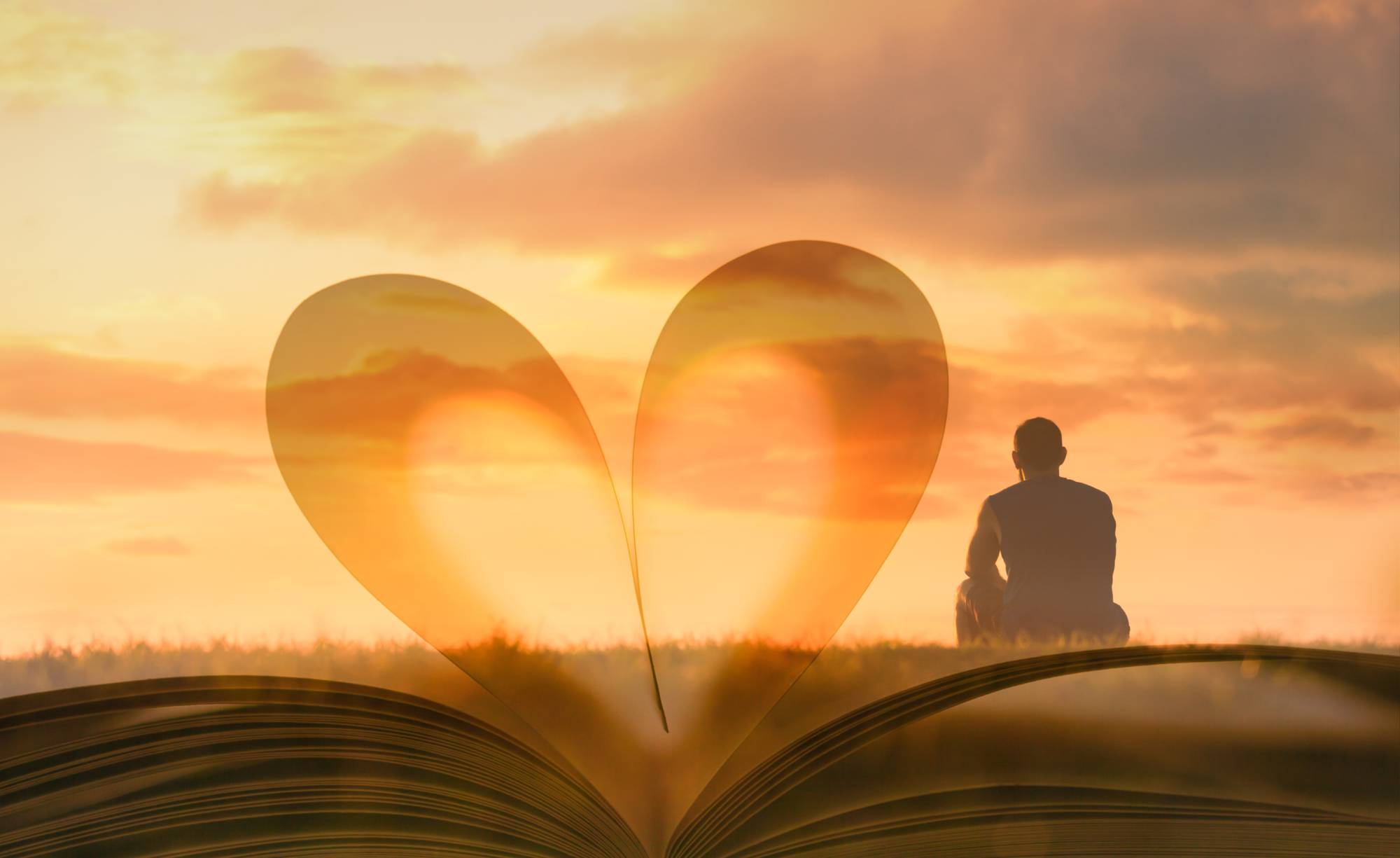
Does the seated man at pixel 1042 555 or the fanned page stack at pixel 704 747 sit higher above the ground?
the seated man at pixel 1042 555

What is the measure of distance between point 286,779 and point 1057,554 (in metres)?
3.05

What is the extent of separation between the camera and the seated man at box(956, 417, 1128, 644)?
13.2 feet

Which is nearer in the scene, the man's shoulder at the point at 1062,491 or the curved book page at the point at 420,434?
the curved book page at the point at 420,434

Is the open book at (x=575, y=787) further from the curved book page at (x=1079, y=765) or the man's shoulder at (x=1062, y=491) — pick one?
the man's shoulder at (x=1062, y=491)

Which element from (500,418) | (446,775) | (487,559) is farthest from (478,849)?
(500,418)

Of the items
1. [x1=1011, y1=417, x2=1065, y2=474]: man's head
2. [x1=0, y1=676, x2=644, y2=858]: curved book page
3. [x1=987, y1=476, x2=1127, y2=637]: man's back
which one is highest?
[x1=1011, y1=417, x2=1065, y2=474]: man's head

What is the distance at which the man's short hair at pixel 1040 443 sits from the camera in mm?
4441

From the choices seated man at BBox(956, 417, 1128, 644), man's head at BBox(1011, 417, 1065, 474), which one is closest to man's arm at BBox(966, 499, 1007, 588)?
seated man at BBox(956, 417, 1128, 644)

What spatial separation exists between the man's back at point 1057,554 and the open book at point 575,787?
2.08 metres

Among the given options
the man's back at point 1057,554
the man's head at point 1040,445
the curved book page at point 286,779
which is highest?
the man's head at point 1040,445

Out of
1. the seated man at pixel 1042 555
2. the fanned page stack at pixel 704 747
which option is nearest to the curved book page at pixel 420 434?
the fanned page stack at pixel 704 747

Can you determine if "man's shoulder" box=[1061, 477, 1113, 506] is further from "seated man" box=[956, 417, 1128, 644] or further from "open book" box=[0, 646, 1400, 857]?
"open book" box=[0, 646, 1400, 857]

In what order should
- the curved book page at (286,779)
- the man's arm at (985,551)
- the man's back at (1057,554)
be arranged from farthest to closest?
the man's arm at (985,551) → the man's back at (1057,554) → the curved book page at (286,779)

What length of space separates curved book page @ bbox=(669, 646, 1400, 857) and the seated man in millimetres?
1927
